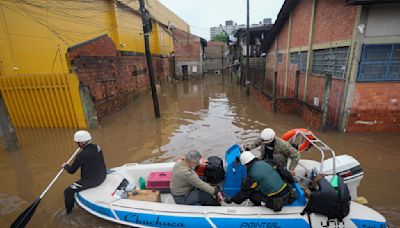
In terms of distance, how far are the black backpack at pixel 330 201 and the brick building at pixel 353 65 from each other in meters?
5.04

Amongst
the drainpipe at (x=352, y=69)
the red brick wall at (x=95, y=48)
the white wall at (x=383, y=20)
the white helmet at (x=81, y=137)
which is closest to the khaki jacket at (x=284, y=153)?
the white helmet at (x=81, y=137)

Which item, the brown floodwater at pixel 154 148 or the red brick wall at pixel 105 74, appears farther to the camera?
the red brick wall at pixel 105 74

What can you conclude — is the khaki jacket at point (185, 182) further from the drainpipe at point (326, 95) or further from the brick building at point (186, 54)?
the brick building at point (186, 54)

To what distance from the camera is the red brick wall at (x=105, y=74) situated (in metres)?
8.82

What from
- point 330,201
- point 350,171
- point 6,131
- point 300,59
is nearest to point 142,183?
point 330,201

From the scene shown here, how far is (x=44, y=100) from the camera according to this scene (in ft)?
26.2

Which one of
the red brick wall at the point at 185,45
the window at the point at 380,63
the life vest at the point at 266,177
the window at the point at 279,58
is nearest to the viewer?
the life vest at the point at 266,177

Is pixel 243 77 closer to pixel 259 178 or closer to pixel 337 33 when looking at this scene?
pixel 337 33

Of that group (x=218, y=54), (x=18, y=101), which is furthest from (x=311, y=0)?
(x=218, y=54)

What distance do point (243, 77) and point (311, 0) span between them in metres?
10.9

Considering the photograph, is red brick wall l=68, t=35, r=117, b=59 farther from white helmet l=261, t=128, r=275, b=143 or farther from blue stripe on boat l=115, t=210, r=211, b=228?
white helmet l=261, t=128, r=275, b=143

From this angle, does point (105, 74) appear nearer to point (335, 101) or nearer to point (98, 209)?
point (98, 209)

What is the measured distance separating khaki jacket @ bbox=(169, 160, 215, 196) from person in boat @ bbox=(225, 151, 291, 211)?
1.99 ft

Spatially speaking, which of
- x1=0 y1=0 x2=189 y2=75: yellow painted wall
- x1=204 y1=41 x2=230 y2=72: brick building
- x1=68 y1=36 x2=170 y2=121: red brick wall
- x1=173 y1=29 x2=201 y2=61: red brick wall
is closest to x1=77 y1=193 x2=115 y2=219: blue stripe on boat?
x1=68 y1=36 x2=170 y2=121: red brick wall
